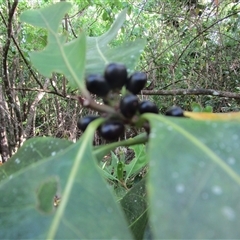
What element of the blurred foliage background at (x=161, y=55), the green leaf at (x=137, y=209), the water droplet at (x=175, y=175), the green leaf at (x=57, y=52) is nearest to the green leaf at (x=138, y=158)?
the green leaf at (x=137, y=209)

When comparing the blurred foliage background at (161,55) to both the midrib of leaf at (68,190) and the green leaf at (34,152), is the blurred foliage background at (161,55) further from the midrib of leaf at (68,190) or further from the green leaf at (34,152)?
the midrib of leaf at (68,190)

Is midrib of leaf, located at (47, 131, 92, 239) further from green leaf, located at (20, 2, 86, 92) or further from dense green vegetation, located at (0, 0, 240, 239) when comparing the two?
green leaf, located at (20, 2, 86, 92)

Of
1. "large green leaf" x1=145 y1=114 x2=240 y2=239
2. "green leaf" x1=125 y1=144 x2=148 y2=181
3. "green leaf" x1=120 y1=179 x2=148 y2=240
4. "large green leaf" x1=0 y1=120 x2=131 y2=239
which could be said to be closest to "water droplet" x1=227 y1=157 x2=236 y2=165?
"large green leaf" x1=145 y1=114 x2=240 y2=239

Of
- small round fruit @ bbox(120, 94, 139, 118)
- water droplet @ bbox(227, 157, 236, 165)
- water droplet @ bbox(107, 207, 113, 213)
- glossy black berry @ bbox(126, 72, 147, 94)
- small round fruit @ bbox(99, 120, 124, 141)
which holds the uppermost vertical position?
glossy black berry @ bbox(126, 72, 147, 94)

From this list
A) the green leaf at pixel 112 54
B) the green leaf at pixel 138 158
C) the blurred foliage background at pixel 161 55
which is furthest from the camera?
the blurred foliage background at pixel 161 55

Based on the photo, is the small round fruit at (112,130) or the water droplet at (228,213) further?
the small round fruit at (112,130)

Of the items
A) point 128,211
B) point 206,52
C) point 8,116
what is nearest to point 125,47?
point 128,211

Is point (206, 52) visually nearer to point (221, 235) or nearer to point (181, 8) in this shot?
point (181, 8)
